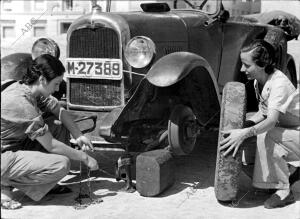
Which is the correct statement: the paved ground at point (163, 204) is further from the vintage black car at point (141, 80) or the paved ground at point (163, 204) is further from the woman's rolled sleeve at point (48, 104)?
the woman's rolled sleeve at point (48, 104)

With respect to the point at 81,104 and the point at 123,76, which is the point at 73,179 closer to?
the point at 81,104

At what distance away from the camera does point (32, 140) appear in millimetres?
3709

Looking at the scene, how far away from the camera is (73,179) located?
459 cm

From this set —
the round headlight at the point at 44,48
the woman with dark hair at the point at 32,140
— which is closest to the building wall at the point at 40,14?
the round headlight at the point at 44,48

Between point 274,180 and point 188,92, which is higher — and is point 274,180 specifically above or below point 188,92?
below

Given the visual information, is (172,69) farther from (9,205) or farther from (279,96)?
(9,205)

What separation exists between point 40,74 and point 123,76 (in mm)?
1024

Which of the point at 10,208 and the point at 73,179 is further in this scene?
the point at 73,179

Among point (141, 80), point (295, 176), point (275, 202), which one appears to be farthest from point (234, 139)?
point (141, 80)

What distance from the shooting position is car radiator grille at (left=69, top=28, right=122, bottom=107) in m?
4.50

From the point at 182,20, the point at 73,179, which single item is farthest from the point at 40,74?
the point at 182,20

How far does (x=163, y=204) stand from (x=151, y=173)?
29 cm

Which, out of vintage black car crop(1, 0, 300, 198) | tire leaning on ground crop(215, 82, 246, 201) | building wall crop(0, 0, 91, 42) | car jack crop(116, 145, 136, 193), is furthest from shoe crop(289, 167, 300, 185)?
building wall crop(0, 0, 91, 42)

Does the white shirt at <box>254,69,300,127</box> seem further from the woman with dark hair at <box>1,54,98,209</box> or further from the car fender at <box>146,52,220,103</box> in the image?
the woman with dark hair at <box>1,54,98,209</box>
